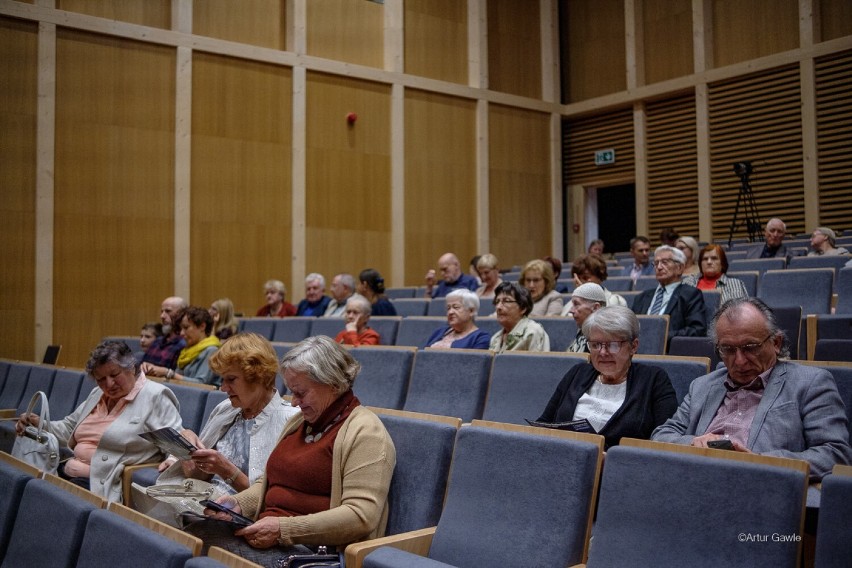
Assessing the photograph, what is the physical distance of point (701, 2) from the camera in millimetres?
7859

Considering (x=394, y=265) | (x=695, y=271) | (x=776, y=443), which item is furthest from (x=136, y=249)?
(x=776, y=443)

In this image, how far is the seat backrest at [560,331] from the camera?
331cm

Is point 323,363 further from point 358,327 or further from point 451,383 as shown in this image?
point 358,327

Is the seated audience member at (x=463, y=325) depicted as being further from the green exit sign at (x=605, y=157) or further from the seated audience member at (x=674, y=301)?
the green exit sign at (x=605, y=157)

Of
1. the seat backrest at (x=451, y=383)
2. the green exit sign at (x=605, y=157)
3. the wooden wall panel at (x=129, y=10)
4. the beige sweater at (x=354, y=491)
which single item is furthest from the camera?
the green exit sign at (x=605, y=157)

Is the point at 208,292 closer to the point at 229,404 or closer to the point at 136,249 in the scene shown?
the point at 136,249

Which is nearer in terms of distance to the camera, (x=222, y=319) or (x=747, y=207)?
(x=222, y=319)

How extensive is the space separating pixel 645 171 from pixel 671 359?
6.58 metres

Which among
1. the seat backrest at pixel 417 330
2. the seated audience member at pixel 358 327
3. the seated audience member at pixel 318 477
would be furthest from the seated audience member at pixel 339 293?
the seated audience member at pixel 318 477

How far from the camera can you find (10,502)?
1657mm

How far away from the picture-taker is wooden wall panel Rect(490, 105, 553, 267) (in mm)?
8508

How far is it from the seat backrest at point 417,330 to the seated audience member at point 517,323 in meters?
0.73

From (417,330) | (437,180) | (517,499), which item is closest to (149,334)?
(417,330)

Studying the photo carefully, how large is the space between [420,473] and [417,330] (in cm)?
236
